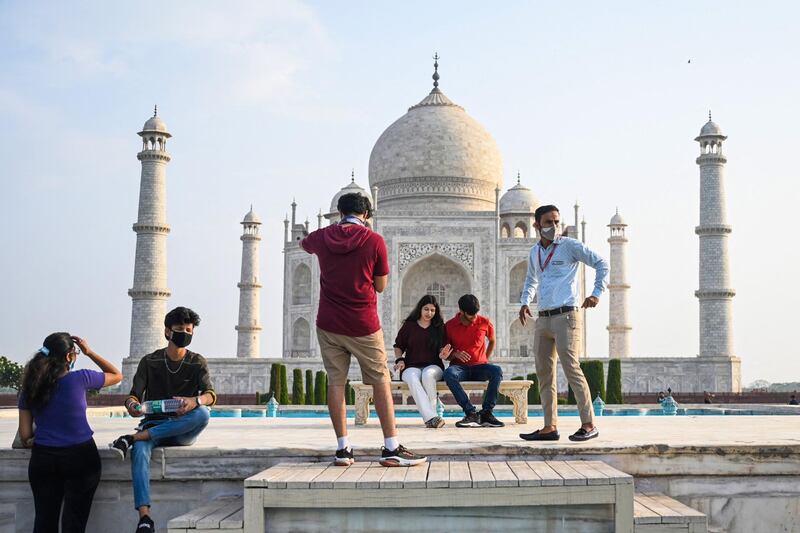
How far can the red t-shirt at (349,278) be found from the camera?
4.64 metres

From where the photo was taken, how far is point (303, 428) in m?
7.06

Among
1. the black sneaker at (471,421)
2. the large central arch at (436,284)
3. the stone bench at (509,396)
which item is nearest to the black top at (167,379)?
the black sneaker at (471,421)

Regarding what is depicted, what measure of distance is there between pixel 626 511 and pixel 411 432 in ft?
7.89

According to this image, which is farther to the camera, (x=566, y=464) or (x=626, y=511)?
(x=566, y=464)

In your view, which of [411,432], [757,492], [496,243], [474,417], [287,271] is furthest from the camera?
[287,271]

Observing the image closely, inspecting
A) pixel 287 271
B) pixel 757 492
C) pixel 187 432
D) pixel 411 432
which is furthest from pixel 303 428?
pixel 287 271

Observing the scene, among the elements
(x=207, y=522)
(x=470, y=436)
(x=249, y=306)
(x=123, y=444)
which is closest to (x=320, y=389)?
(x=249, y=306)

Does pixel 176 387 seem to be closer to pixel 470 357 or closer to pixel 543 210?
pixel 543 210

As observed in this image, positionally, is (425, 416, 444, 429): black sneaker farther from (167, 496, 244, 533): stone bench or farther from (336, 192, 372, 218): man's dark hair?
(167, 496, 244, 533): stone bench

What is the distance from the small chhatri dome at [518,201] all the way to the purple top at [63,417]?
26.8m

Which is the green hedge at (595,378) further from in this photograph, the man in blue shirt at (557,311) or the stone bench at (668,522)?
the stone bench at (668,522)

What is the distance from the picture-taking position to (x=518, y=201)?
31.2 meters

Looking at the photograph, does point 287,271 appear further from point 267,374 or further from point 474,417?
point 474,417

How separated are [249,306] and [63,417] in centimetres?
2687
